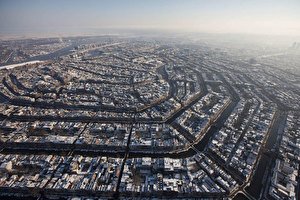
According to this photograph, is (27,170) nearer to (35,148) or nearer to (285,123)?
(35,148)

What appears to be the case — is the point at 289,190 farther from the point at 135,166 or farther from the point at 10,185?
the point at 10,185

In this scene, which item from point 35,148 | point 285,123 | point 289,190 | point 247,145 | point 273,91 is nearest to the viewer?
point 289,190

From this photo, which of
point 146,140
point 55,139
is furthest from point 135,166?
point 55,139

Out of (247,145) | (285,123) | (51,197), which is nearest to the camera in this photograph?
(51,197)

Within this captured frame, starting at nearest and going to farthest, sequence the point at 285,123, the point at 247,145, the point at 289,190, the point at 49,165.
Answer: the point at 289,190
the point at 49,165
the point at 247,145
the point at 285,123

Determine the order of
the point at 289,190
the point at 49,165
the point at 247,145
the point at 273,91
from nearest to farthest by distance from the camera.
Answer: the point at 289,190, the point at 49,165, the point at 247,145, the point at 273,91

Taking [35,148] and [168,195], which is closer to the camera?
[168,195]

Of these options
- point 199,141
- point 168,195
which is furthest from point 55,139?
point 199,141

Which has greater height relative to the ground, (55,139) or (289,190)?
(55,139)

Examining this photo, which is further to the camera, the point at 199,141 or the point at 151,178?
the point at 199,141
